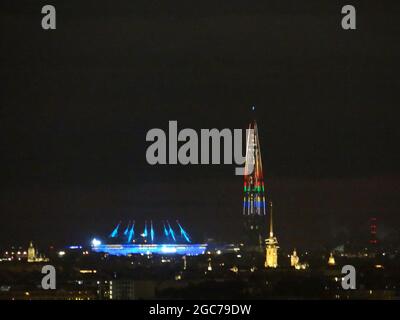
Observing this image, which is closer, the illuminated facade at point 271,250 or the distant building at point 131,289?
the distant building at point 131,289

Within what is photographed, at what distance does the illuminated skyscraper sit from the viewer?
30609 mm

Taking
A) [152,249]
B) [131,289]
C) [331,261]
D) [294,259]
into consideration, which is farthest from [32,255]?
[152,249]

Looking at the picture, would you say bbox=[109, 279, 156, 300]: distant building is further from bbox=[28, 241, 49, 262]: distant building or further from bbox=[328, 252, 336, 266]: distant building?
bbox=[328, 252, 336, 266]: distant building

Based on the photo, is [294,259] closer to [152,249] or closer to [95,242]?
[95,242]

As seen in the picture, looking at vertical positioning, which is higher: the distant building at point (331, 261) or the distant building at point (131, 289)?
the distant building at point (331, 261)

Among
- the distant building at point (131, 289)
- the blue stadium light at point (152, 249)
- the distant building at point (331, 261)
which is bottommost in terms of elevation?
the distant building at point (131, 289)

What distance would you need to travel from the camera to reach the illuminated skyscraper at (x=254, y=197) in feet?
100

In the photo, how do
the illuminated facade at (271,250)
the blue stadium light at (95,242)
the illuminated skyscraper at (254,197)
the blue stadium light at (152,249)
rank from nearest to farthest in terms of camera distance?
the illuminated skyscraper at (254,197)
the illuminated facade at (271,250)
the blue stadium light at (95,242)
the blue stadium light at (152,249)

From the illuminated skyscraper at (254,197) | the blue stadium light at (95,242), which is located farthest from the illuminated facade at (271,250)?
the blue stadium light at (95,242)

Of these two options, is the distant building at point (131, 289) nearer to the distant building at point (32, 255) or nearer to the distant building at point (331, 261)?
the distant building at point (32, 255)

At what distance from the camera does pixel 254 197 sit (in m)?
35.3

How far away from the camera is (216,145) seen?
21312 millimetres

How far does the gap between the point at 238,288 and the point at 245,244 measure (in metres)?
13.2
